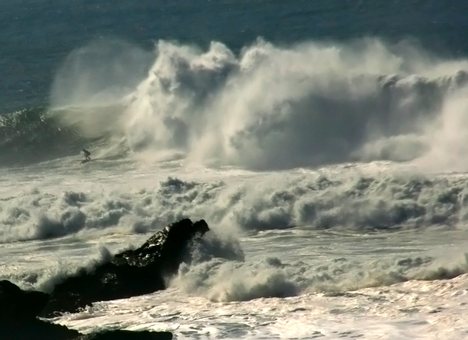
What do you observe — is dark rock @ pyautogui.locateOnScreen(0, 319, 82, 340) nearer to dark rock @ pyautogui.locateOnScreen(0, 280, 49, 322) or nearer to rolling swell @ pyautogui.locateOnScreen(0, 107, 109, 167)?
dark rock @ pyautogui.locateOnScreen(0, 280, 49, 322)

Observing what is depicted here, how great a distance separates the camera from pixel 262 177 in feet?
99.5

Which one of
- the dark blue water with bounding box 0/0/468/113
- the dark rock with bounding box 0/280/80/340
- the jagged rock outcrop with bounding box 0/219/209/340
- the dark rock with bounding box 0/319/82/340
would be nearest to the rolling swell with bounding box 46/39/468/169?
the dark blue water with bounding box 0/0/468/113

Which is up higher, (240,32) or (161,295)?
(240,32)

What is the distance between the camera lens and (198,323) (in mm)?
18094

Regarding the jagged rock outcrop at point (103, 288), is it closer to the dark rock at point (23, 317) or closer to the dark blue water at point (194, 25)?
the dark rock at point (23, 317)

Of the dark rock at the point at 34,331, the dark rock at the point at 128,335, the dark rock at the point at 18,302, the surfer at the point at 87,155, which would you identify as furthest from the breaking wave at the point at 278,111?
the dark rock at the point at 34,331

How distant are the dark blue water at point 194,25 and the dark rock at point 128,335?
28139 millimetres

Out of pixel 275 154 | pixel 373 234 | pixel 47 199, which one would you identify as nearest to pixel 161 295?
pixel 373 234

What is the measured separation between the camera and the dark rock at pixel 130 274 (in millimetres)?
20172

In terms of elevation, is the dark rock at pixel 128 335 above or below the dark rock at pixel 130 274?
below

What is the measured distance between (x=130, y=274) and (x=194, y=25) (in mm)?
41558

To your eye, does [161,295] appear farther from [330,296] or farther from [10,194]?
[10,194]

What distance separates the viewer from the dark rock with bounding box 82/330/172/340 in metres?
17.6

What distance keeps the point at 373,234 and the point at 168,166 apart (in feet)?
34.8
